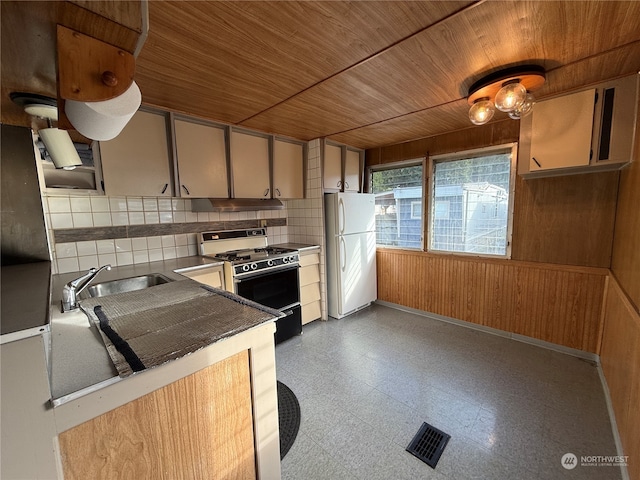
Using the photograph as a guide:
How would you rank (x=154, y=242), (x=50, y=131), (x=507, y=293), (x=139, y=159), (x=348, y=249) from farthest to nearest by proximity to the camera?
(x=348, y=249)
(x=507, y=293)
(x=154, y=242)
(x=139, y=159)
(x=50, y=131)

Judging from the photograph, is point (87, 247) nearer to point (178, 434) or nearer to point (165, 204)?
point (165, 204)

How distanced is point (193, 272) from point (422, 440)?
2.08 meters

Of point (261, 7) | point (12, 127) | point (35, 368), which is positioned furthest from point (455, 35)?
point (12, 127)

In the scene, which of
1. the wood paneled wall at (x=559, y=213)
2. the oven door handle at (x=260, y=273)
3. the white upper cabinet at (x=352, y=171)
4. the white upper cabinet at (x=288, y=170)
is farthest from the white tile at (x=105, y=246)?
the wood paneled wall at (x=559, y=213)

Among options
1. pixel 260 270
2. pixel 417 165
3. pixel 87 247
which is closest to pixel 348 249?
pixel 260 270

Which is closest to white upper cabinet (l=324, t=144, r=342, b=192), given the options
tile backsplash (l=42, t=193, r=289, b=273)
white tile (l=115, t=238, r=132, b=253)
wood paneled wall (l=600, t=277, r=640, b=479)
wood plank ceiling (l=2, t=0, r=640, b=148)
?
wood plank ceiling (l=2, t=0, r=640, b=148)

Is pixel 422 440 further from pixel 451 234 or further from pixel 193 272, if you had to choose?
pixel 451 234

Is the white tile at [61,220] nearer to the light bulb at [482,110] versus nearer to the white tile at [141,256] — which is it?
the white tile at [141,256]

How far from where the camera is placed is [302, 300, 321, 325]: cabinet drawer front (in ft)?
10.6

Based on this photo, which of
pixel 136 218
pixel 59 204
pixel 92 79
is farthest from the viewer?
pixel 136 218

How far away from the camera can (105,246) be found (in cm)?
227

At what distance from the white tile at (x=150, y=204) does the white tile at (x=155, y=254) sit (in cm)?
39

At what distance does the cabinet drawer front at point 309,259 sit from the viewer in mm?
3153

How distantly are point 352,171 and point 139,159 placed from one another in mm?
2512
